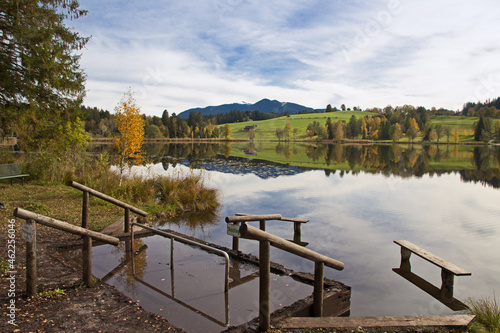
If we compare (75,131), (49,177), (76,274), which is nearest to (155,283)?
(76,274)

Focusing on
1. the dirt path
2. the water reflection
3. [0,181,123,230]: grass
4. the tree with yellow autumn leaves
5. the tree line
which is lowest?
the dirt path

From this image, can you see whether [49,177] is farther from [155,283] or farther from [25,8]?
[155,283]

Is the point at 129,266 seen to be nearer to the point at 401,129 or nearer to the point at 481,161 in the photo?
the point at 481,161

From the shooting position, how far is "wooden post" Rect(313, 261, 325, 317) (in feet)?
18.1

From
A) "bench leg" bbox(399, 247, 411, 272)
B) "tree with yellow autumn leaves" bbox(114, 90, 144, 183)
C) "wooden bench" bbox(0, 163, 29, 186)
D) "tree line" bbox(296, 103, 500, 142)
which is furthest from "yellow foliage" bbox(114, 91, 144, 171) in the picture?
"tree line" bbox(296, 103, 500, 142)

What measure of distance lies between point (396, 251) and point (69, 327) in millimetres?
9245

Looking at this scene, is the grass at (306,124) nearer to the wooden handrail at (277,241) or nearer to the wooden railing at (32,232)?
the wooden handrail at (277,241)

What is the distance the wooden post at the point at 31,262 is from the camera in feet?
16.0

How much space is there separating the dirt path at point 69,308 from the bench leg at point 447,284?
6312mm

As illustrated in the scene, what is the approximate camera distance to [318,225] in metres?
13.0

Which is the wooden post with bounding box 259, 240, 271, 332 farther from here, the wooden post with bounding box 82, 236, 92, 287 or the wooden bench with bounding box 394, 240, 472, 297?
the wooden bench with bounding box 394, 240, 472, 297

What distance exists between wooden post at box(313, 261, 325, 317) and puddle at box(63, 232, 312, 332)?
2.03ft

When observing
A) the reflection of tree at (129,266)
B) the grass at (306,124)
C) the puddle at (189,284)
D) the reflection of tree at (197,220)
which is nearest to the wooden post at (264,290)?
the puddle at (189,284)

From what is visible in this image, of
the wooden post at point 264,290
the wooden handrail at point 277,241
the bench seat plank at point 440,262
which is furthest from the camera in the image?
the bench seat plank at point 440,262
